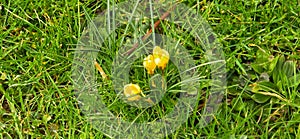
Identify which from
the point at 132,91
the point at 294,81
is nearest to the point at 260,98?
the point at 294,81

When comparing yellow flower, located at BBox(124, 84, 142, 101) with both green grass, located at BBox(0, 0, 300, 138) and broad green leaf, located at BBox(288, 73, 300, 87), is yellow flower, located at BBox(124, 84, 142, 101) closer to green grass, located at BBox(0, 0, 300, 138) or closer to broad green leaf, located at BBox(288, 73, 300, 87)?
green grass, located at BBox(0, 0, 300, 138)

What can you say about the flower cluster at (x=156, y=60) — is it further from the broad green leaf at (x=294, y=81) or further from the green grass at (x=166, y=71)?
the broad green leaf at (x=294, y=81)

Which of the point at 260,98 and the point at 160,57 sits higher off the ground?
the point at 160,57

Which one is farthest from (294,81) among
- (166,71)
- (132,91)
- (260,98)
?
(132,91)

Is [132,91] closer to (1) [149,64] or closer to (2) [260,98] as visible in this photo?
(1) [149,64]

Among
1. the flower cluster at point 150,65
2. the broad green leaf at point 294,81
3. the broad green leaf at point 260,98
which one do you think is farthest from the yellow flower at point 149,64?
the broad green leaf at point 294,81
